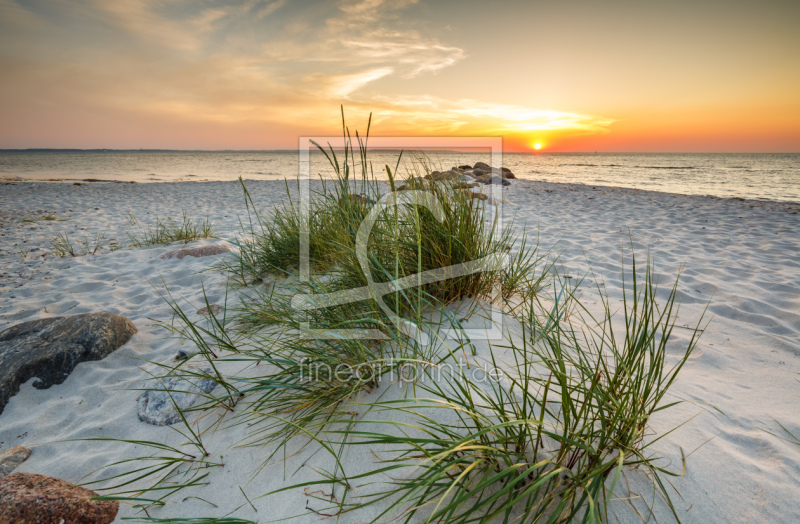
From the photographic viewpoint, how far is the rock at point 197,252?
405 centimetres

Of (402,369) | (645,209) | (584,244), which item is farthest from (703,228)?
(402,369)

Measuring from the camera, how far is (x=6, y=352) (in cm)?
207

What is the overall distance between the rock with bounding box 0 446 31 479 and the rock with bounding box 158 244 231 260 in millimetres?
2698

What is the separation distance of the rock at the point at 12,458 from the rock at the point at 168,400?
0.42 metres

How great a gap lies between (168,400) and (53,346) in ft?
3.26

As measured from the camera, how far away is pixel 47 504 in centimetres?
122

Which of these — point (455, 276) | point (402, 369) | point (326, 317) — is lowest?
point (402, 369)

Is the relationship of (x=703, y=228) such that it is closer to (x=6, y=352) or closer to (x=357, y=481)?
(x=357, y=481)

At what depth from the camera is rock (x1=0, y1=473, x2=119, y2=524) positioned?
1.19 m

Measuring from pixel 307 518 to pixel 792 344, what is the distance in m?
2.90

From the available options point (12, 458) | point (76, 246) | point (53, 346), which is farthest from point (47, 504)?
point (76, 246)

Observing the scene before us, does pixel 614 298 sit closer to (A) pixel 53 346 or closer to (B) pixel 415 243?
(B) pixel 415 243

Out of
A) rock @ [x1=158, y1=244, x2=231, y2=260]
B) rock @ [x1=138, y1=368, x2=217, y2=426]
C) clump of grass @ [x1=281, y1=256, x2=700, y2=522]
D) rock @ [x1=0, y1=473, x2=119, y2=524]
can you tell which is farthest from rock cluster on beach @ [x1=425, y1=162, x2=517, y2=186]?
rock @ [x1=158, y1=244, x2=231, y2=260]

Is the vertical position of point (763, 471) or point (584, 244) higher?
point (584, 244)
